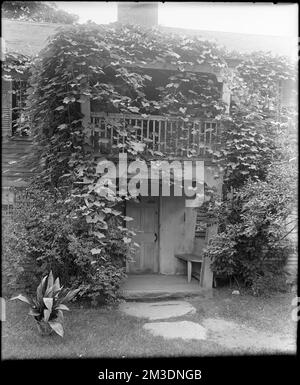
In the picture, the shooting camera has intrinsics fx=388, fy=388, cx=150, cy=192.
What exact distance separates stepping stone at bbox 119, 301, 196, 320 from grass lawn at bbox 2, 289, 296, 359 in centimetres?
19

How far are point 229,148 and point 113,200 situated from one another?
2.74 metres

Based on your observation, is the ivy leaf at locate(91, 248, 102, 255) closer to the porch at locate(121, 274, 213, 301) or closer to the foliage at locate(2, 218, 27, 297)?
the foliage at locate(2, 218, 27, 297)

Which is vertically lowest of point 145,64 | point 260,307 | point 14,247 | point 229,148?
point 260,307

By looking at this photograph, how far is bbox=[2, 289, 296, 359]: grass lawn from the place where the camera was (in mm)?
5219

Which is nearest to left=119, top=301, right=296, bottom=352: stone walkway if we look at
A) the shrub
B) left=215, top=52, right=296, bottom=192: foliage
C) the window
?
the shrub

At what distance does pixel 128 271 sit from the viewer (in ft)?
30.8

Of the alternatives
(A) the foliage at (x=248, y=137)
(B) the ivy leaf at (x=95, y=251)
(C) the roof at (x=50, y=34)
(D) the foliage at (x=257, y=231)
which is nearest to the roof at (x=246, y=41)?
(C) the roof at (x=50, y=34)

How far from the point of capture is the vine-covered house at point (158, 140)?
24.6 ft

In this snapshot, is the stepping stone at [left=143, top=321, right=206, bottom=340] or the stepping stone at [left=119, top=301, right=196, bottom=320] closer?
the stepping stone at [left=143, top=321, right=206, bottom=340]

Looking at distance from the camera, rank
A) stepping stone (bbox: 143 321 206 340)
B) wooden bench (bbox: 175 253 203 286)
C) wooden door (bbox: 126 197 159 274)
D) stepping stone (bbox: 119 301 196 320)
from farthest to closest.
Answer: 1. wooden door (bbox: 126 197 159 274)
2. wooden bench (bbox: 175 253 203 286)
3. stepping stone (bbox: 119 301 196 320)
4. stepping stone (bbox: 143 321 206 340)

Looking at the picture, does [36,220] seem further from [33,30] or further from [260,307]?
[33,30]
